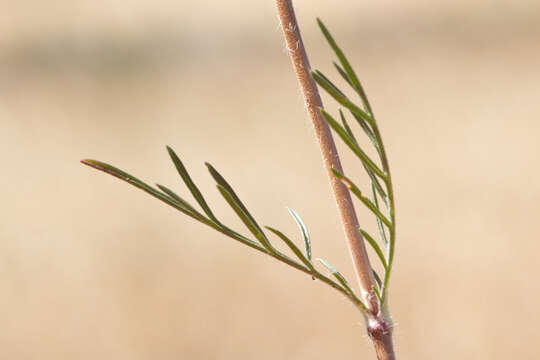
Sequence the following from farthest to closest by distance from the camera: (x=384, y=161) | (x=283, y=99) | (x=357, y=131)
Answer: (x=283, y=99), (x=357, y=131), (x=384, y=161)

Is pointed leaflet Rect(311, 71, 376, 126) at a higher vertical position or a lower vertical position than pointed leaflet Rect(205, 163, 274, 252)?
higher

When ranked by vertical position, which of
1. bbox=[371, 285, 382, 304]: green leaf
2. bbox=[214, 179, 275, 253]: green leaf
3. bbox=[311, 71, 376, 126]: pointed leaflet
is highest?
bbox=[311, 71, 376, 126]: pointed leaflet

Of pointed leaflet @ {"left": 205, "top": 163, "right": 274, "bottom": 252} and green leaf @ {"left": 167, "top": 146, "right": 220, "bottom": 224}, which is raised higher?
green leaf @ {"left": 167, "top": 146, "right": 220, "bottom": 224}

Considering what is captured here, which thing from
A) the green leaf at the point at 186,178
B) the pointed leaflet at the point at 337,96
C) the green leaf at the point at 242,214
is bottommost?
the green leaf at the point at 242,214

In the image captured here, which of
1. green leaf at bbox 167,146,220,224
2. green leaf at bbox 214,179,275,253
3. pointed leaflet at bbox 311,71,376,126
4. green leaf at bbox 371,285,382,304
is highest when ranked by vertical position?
pointed leaflet at bbox 311,71,376,126

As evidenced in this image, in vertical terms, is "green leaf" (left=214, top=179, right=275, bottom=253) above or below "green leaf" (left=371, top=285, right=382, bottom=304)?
above

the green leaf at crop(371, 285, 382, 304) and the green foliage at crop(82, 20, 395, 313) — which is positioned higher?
the green foliage at crop(82, 20, 395, 313)

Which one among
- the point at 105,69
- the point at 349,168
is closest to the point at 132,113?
the point at 105,69

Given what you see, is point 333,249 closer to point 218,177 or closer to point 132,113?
point 132,113
